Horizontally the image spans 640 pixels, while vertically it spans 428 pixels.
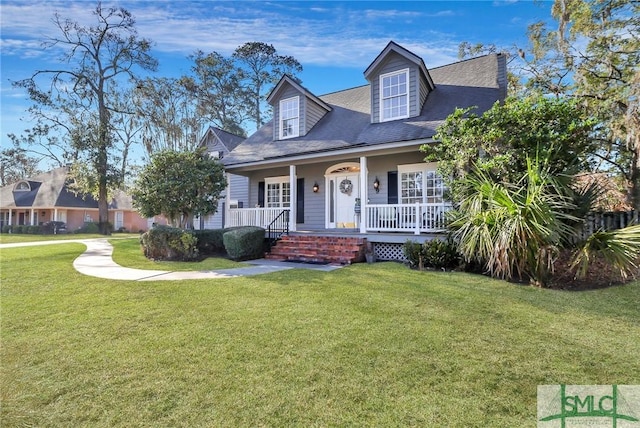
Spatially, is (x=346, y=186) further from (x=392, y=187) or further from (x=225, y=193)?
(x=225, y=193)

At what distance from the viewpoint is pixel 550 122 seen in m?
7.28

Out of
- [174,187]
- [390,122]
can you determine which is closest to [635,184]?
[390,122]

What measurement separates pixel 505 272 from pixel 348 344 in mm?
4711

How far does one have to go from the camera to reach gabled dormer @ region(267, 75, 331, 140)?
44.8ft

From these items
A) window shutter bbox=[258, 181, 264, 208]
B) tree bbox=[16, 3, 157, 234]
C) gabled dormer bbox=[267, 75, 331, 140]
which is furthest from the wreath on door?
tree bbox=[16, 3, 157, 234]

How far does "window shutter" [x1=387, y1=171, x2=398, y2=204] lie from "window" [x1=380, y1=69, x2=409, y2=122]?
6.87ft

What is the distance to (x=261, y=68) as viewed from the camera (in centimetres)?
3141

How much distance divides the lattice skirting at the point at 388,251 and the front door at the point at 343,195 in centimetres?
221

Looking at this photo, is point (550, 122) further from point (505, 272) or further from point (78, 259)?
point (78, 259)

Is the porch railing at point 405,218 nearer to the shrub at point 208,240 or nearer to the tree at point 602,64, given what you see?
the shrub at point 208,240

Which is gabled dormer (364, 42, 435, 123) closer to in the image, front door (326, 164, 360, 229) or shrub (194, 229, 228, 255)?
front door (326, 164, 360, 229)

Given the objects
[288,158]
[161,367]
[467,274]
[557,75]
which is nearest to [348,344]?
[161,367]

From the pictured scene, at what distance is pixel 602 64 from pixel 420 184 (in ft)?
24.0

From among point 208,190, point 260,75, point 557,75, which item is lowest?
point 208,190
